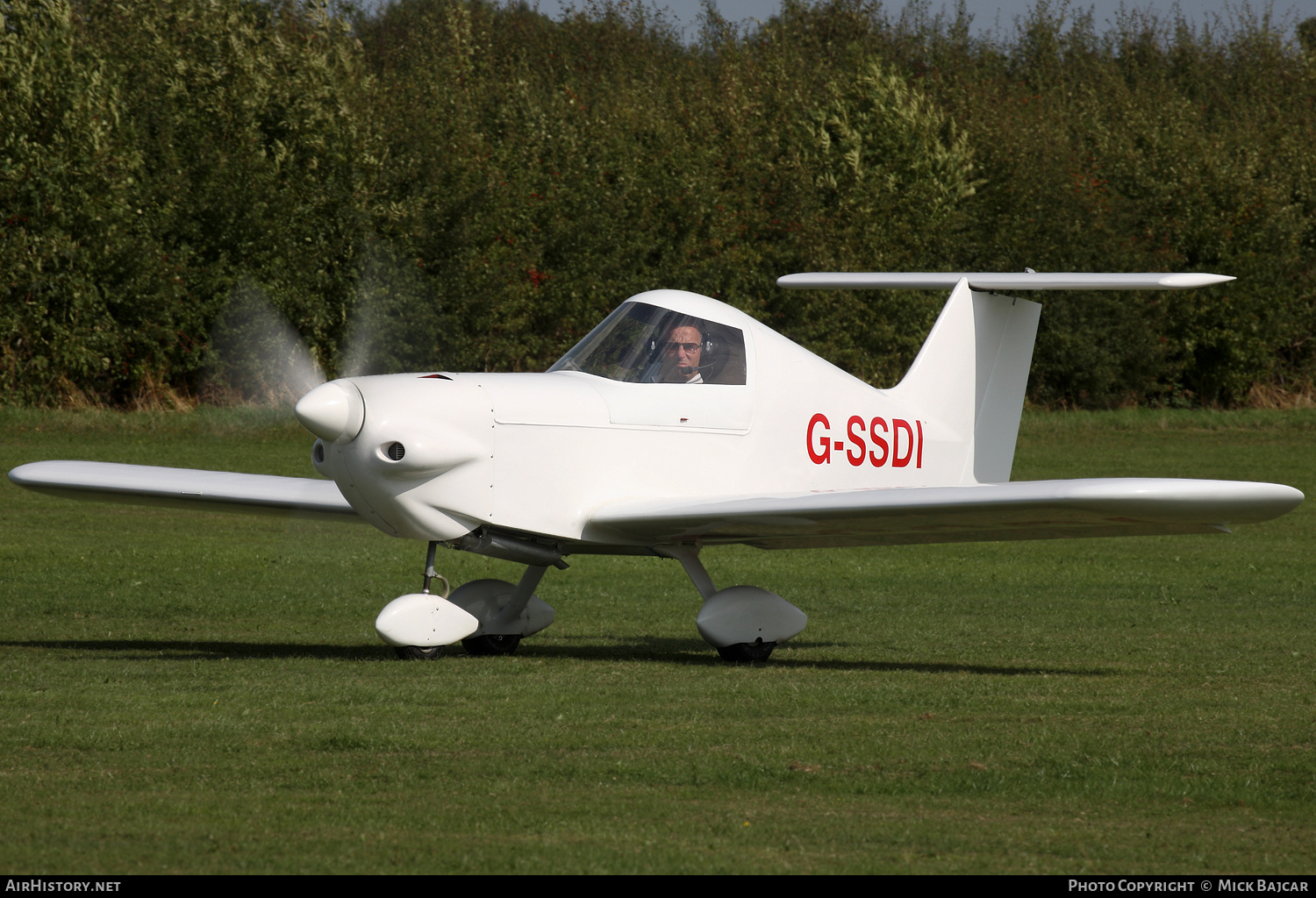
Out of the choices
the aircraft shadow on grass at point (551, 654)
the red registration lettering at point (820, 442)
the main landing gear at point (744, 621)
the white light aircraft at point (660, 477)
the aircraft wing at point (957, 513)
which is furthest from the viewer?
the red registration lettering at point (820, 442)

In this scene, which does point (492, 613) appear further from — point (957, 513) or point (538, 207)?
point (538, 207)

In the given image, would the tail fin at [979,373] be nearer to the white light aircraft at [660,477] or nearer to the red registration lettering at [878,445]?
the white light aircraft at [660,477]

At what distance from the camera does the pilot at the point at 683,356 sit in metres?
10.1

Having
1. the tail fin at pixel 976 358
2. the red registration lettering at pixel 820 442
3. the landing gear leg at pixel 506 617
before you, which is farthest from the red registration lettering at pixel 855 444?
the landing gear leg at pixel 506 617

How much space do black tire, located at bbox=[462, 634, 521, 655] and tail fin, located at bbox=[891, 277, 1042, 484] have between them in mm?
3727

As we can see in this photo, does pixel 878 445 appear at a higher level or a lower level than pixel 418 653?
higher

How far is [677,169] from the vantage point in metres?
41.2

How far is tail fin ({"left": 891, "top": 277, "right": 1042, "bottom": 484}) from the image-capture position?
1212 cm

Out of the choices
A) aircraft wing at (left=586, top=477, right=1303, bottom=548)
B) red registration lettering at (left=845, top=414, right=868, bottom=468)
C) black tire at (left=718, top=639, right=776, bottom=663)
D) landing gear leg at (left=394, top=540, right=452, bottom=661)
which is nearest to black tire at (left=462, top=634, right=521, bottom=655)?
landing gear leg at (left=394, top=540, right=452, bottom=661)

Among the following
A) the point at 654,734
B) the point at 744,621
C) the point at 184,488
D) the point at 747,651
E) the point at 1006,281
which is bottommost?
the point at 747,651

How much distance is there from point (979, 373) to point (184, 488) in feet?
20.9

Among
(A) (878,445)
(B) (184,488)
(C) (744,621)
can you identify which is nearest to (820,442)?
(A) (878,445)

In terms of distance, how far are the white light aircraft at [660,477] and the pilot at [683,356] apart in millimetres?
13

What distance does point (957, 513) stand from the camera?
8.98m
